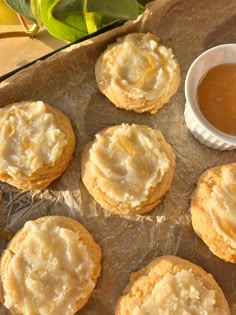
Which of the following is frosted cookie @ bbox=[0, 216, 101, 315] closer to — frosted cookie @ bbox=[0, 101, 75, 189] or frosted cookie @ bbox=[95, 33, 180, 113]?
frosted cookie @ bbox=[0, 101, 75, 189]

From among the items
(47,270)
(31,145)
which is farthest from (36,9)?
(47,270)

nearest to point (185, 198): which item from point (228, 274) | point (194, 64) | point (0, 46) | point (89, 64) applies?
point (228, 274)

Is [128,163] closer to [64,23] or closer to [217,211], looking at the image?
[217,211]

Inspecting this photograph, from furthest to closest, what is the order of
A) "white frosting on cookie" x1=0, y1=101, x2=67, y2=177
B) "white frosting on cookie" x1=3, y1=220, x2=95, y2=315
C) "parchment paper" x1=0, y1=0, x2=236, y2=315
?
"parchment paper" x1=0, y1=0, x2=236, y2=315 < "white frosting on cookie" x1=0, y1=101, x2=67, y2=177 < "white frosting on cookie" x1=3, y1=220, x2=95, y2=315

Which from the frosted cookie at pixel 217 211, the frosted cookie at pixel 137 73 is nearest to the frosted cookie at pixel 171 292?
the frosted cookie at pixel 217 211

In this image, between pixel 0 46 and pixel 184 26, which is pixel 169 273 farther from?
pixel 0 46

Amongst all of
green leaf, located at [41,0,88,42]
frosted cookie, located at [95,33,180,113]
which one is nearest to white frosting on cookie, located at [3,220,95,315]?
frosted cookie, located at [95,33,180,113]
